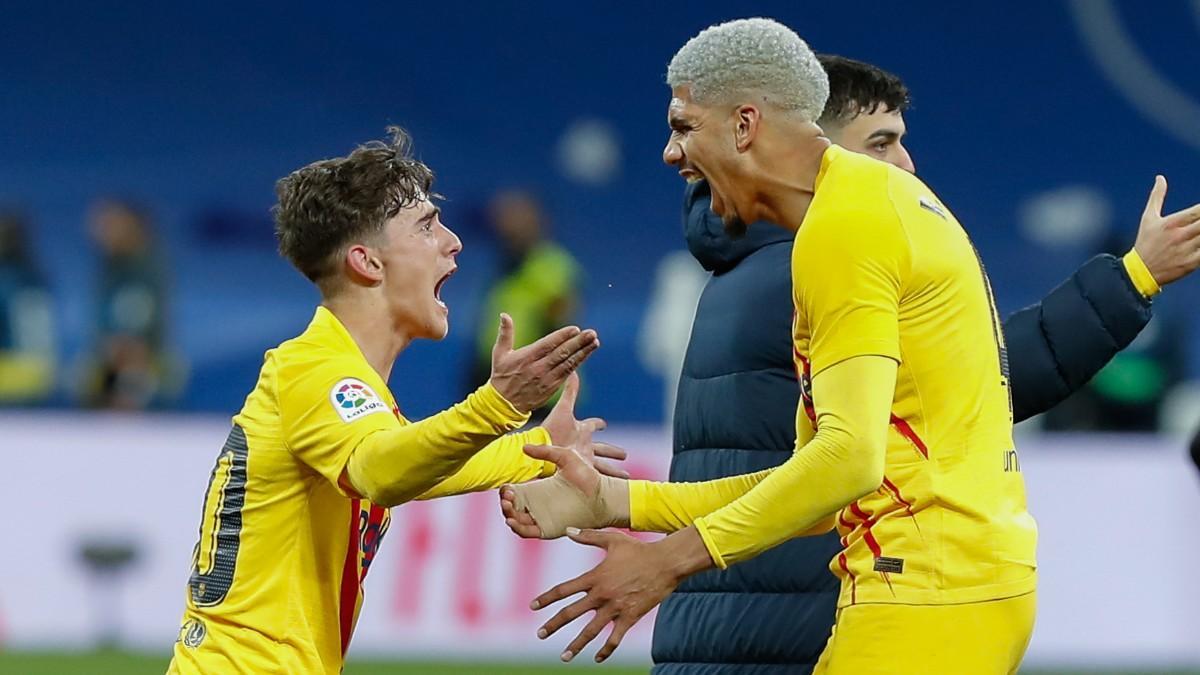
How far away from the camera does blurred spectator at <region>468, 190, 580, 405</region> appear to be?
1307cm

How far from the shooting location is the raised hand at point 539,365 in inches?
147

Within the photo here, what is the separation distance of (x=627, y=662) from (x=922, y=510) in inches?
283

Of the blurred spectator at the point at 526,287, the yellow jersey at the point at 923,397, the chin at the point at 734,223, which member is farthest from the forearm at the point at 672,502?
the blurred spectator at the point at 526,287

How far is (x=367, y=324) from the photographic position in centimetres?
424

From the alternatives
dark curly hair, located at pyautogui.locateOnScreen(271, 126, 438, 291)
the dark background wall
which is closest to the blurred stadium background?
Result: the dark background wall

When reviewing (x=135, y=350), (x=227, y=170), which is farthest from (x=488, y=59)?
(x=135, y=350)

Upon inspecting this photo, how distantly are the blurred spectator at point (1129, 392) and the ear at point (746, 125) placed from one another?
968cm

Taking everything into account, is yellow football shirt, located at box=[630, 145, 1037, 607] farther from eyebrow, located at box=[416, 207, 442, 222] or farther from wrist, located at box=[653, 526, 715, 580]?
eyebrow, located at box=[416, 207, 442, 222]

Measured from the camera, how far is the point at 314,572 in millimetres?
4062

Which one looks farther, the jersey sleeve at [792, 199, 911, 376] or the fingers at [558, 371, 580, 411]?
the fingers at [558, 371, 580, 411]

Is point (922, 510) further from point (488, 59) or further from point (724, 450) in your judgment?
point (488, 59)

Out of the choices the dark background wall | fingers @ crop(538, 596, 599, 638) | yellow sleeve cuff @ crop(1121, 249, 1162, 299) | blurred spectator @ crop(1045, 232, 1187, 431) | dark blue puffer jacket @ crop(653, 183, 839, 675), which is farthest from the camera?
the dark background wall

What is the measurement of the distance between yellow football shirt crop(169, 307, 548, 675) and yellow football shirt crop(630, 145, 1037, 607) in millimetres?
692

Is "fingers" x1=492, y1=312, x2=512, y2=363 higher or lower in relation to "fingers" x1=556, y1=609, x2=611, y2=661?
higher
